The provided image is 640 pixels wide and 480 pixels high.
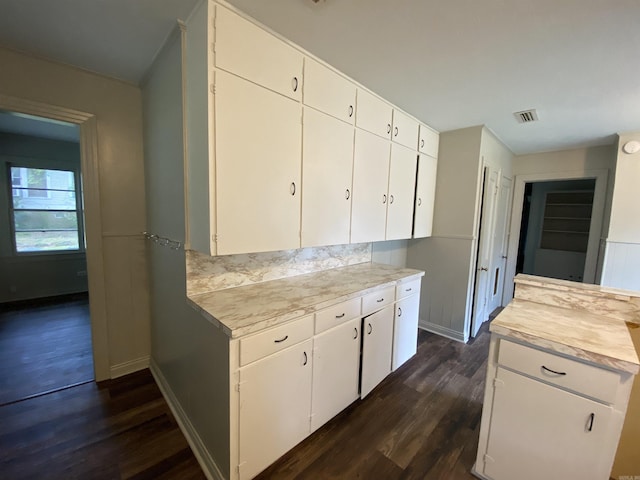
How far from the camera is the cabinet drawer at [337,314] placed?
169cm

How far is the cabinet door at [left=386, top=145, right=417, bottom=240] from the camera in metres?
2.65

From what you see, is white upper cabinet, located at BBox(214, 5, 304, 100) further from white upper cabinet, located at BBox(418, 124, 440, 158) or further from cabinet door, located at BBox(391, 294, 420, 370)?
cabinet door, located at BBox(391, 294, 420, 370)

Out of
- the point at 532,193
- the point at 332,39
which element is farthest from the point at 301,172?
the point at 532,193

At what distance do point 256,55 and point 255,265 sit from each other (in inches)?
54.9

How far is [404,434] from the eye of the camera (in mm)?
1839

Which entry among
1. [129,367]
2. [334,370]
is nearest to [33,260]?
[129,367]

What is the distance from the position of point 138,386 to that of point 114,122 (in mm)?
2235

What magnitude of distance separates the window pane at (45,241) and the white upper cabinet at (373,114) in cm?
531

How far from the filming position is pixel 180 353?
6.03 ft

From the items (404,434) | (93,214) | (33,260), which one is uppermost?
(93,214)

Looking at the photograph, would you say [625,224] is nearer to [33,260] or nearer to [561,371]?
[561,371]

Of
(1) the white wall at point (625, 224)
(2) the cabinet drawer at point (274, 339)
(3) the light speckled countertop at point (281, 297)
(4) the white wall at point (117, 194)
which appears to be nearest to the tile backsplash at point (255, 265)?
(3) the light speckled countertop at point (281, 297)

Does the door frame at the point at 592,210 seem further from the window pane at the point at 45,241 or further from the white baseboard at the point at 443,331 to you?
the window pane at the point at 45,241

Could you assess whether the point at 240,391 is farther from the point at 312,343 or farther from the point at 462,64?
the point at 462,64
